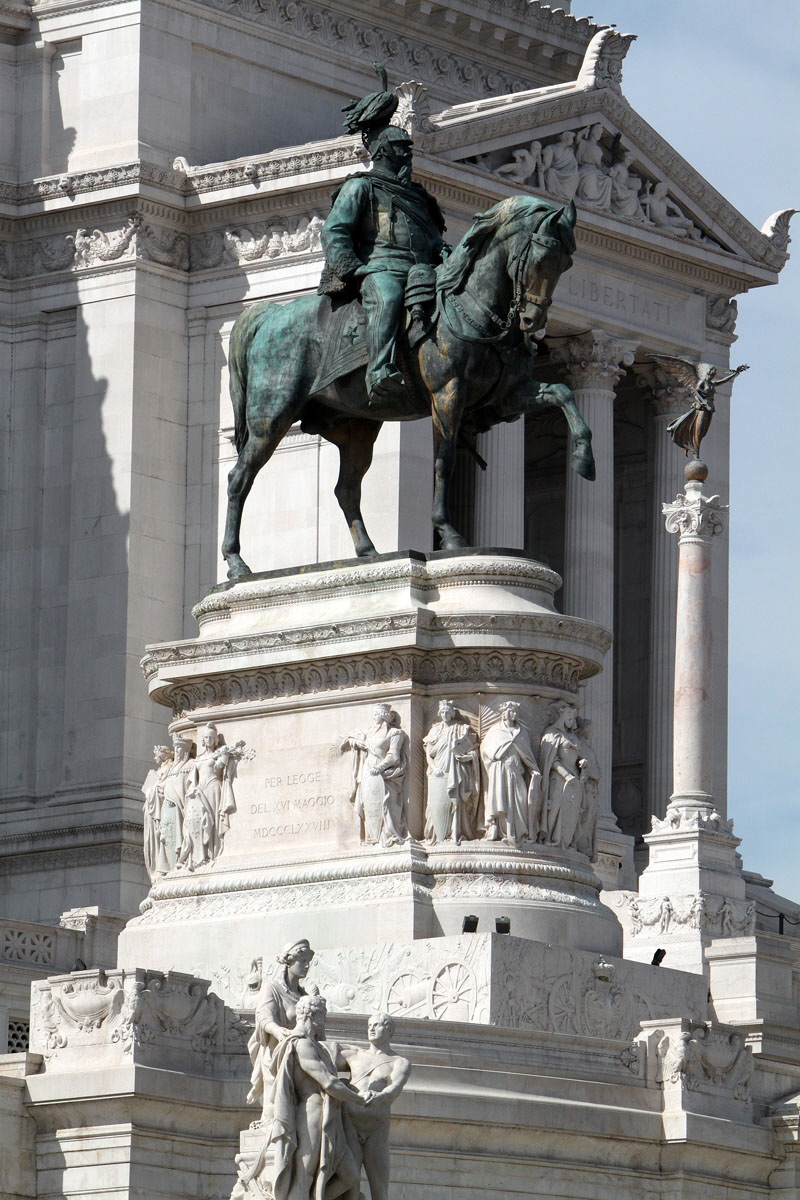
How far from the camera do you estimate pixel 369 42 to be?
79.1m

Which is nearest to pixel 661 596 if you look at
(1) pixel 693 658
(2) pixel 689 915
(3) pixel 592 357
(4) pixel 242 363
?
(3) pixel 592 357

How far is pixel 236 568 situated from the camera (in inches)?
1859

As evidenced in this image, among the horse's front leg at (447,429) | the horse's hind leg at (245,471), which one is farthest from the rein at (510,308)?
the horse's hind leg at (245,471)

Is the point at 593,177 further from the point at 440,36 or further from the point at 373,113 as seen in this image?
the point at 373,113

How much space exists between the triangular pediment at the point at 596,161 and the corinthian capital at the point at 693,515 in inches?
420

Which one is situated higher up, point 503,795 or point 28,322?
point 28,322

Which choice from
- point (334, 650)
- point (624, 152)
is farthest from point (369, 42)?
point (334, 650)

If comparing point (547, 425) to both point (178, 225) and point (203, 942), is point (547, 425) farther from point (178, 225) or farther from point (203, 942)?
point (203, 942)

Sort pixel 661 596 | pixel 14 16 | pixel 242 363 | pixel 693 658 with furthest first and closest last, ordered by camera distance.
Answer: pixel 661 596 → pixel 14 16 → pixel 693 658 → pixel 242 363

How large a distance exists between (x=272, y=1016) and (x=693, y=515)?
27.0m

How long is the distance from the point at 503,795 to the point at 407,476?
88.5 feet

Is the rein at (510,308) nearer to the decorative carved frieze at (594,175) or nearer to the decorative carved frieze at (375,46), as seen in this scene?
the decorative carved frieze at (594,175)

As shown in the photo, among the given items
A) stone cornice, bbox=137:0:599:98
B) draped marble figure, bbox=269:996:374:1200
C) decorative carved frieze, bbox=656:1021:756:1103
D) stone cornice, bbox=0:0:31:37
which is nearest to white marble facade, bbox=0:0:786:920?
stone cornice, bbox=0:0:31:37

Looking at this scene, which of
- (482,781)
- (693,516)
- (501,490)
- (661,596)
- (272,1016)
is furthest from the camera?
(661,596)
